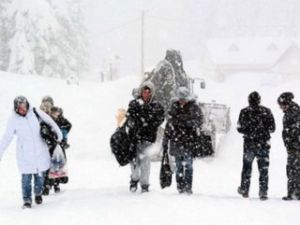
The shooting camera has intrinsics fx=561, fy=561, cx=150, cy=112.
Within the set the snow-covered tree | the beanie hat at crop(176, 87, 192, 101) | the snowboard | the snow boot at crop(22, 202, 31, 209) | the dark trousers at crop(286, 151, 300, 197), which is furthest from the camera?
the snow-covered tree

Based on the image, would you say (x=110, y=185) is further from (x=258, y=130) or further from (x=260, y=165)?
(x=258, y=130)

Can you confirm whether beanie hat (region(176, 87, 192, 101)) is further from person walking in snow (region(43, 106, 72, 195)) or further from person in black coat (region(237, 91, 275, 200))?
person walking in snow (region(43, 106, 72, 195))

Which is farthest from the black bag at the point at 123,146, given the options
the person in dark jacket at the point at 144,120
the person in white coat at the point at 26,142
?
the person in white coat at the point at 26,142

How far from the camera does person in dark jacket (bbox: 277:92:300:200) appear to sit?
949 cm

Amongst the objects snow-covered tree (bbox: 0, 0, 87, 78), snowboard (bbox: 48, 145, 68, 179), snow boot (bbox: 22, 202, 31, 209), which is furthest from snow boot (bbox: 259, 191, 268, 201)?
snow-covered tree (bbox: 0, 0, 87, 78)

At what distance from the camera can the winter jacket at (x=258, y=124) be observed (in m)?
9.54

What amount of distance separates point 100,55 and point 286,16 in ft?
131

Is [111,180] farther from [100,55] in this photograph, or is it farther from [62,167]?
[100,55]

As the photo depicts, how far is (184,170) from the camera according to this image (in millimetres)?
9672

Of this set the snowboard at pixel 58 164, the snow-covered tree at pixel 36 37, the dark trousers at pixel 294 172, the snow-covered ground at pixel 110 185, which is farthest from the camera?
the snow-covered tree at pixel 36 37

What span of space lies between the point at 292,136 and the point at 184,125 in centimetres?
185

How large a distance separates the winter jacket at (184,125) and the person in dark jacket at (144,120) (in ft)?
0.90

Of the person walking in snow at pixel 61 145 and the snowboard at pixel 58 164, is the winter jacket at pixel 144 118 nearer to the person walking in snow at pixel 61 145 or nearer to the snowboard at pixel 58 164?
the snowboard at pixel 58 164

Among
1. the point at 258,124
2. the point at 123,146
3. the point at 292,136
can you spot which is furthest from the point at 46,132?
the point at 292,136
